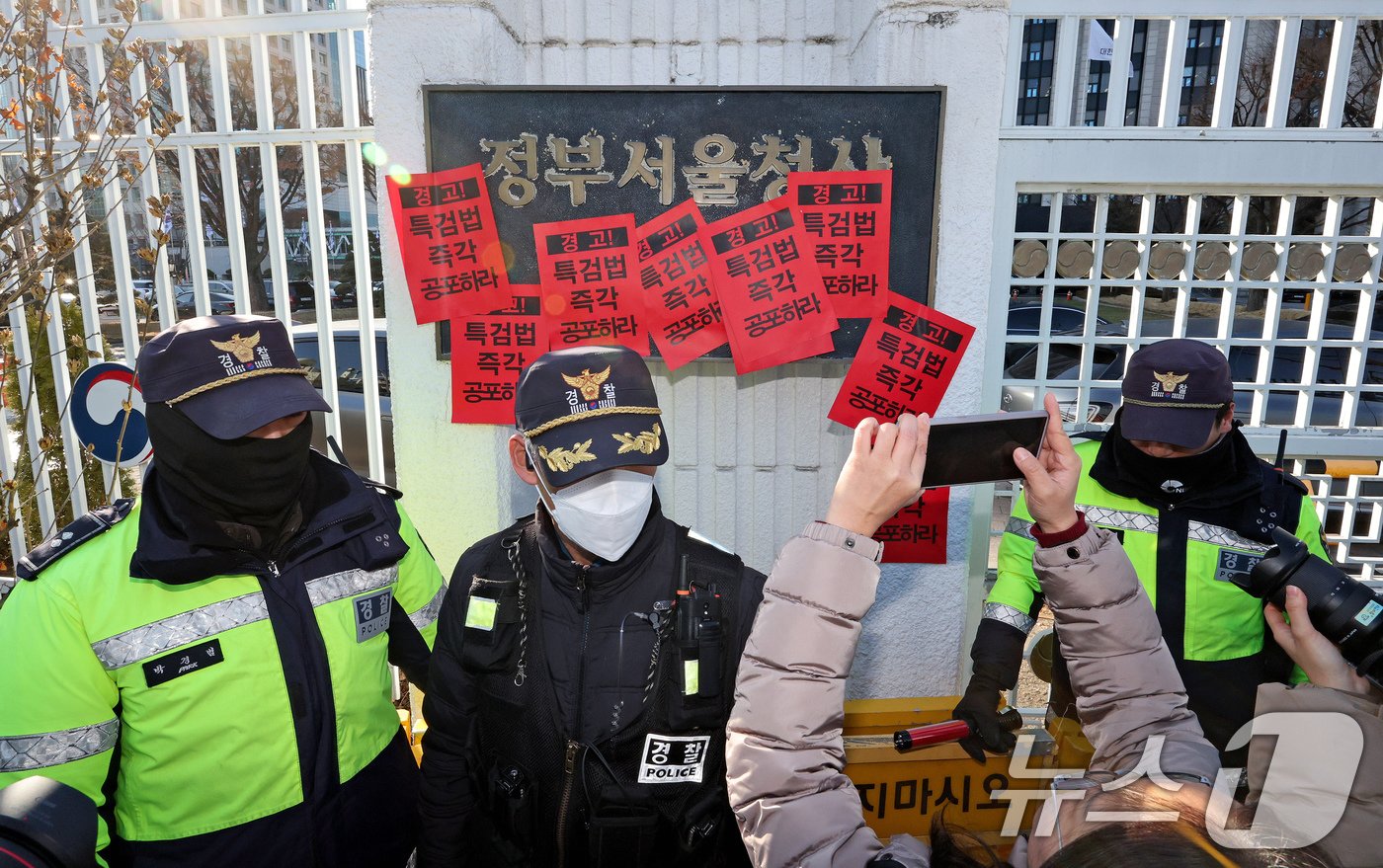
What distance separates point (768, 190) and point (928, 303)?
72 centimetres

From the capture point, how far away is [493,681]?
5.74 feet

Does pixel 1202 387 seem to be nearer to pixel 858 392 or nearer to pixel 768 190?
pixel 858 392

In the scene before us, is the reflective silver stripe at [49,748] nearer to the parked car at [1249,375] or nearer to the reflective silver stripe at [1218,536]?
the reflective silver stripe at [1218,536]

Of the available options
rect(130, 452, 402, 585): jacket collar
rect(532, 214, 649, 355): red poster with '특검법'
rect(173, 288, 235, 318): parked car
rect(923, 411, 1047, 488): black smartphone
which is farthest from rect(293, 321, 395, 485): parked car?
rect(923, 411, 1047, 488): black smartphone

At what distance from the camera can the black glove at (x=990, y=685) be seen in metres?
2.16

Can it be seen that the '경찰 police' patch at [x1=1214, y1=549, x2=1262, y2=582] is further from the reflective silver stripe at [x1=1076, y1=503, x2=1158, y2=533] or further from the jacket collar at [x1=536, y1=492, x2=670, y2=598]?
the jacket collar at [x1=536, y1=492, x2=670, y2=598]

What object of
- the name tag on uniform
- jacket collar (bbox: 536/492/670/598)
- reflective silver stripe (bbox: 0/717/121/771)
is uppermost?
jacket collar (bbox: 536/492/670/598)

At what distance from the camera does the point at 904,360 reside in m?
3.11

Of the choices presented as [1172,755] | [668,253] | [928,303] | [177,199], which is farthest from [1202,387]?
[177,199]

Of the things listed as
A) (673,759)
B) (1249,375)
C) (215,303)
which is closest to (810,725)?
(673,759)

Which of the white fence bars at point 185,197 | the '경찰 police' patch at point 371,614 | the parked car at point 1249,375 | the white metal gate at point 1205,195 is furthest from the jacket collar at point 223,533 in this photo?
the parked car at point 1249,375

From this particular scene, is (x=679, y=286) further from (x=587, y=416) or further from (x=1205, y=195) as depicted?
(x=1205, y=195)

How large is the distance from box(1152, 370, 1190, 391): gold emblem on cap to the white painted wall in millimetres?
966

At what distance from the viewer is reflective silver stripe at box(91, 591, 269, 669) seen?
1.58 m
